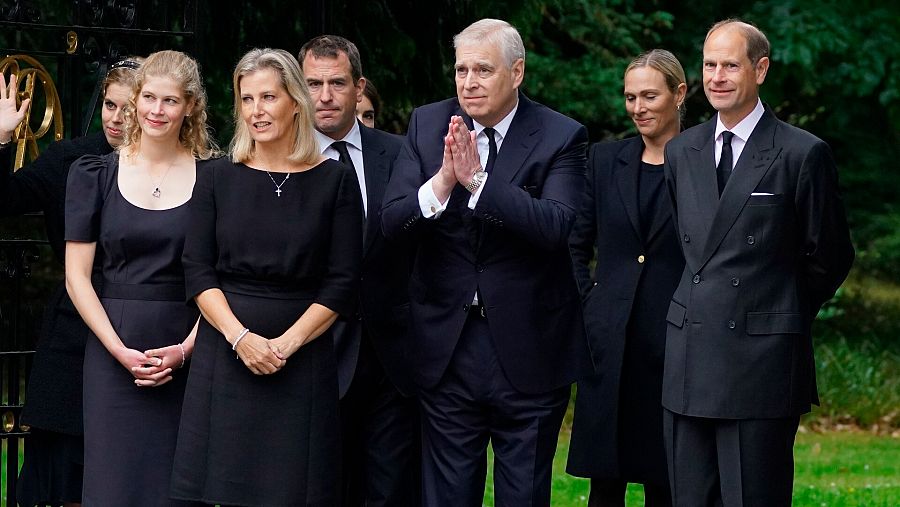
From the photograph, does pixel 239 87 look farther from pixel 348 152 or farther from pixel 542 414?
pixel 542 414

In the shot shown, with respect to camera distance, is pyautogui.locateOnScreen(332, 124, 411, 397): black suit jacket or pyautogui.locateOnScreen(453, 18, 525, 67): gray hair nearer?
pyautogui.locateOnScreen(453, 18, 525, 67): gray hair

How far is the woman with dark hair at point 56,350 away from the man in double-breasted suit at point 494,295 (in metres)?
1.40

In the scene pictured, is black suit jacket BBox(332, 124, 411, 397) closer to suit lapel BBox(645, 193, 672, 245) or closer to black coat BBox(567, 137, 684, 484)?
black coat BBox(567, 137, 684, 484)

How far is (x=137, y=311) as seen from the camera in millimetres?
5375

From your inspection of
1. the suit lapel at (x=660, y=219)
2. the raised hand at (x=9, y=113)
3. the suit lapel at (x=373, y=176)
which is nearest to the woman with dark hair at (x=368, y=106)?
the suit lapel at (x=373, y=176)

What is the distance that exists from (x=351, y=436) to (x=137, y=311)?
1095 mm

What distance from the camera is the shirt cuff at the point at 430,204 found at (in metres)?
5.16

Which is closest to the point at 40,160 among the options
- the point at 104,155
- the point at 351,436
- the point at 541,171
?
the point at 104,155

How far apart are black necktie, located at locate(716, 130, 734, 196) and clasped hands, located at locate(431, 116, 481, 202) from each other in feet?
3.15

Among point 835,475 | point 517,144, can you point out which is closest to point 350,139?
point 517,144

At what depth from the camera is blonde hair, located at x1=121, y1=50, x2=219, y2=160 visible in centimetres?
548

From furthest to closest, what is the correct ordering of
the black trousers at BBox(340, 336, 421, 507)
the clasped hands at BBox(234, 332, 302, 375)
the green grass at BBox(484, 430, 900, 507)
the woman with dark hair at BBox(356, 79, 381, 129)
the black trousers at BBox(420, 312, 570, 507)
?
the green grass at BBox(484, 430, 900, 507) < the woman with dark hair at BBox(356, 79, 381, 129) < the black trousers at BBox(340, 336, 421, 507) < the black trousers at BBox(420, 312, 570, 507) < the clasped hands at BBox(234, 332, 302, 375)

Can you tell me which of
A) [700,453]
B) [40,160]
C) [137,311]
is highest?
[40,160]

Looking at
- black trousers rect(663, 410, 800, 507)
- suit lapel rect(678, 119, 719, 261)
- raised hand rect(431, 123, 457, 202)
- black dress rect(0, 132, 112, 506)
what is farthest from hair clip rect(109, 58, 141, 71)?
black trousers rect(663, 410, 800, 507)
